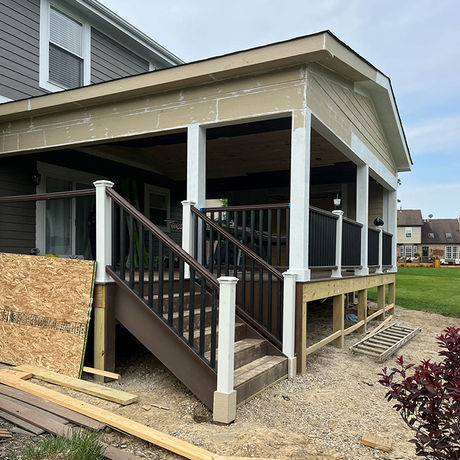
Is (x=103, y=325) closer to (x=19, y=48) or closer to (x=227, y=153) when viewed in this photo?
(x=227, y=153)

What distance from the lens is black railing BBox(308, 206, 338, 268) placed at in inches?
206

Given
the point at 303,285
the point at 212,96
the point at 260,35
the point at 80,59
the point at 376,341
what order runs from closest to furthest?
the point at 303,285
the point at 212,96
the point at 376,341
the point at 80,59
the point at 260,35

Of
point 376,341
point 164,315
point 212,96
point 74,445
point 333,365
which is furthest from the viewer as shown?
point 376,341

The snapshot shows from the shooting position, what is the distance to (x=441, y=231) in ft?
161

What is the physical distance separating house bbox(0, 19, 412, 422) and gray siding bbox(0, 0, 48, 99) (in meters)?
0.98

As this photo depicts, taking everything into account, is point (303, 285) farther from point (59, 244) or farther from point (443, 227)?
point (443, 227)

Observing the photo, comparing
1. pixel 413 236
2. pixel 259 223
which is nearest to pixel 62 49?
pixel 259 223

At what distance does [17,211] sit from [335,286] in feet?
17.4

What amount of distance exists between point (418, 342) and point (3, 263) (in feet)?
22.4

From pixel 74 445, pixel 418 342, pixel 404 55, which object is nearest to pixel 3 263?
pixel 74 445

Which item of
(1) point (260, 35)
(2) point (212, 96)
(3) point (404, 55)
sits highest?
(1) point (260, 35)

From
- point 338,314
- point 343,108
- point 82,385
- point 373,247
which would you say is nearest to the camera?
point 82,385

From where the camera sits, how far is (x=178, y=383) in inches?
175

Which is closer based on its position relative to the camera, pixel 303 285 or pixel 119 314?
pixel 119 314
